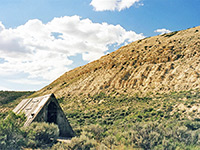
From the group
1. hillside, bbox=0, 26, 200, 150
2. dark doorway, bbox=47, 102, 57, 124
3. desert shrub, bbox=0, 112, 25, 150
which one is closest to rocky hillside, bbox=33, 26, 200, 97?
hillside, bbox=0, 26, 200, 150

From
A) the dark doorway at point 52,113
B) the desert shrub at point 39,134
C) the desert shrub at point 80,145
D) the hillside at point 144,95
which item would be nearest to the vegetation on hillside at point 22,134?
the desert shrub at point 39,134

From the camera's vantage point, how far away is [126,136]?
10.1m

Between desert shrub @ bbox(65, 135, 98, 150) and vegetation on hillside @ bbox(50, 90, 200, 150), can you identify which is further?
vegetation on hillside @ bbox(50, 90, 200, 150)

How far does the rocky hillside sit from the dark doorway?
23.1 meters

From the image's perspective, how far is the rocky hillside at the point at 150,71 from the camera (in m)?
29.3

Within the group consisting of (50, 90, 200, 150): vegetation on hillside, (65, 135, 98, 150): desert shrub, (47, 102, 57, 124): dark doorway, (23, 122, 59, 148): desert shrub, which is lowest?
(50, 90, 200, 150): vegetation on hillside

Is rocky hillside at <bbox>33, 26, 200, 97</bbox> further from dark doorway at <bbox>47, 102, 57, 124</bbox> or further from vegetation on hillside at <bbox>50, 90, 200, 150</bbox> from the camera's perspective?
dark doorway at <bbox>47, 102, 57, 124</bbox>

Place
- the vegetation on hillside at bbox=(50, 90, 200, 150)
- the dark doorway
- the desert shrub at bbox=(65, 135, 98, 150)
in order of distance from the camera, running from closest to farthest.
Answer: the desert shrub at bbox=(65, 135, 98, 150) < the dark doorway < the vegetation on hillside at bbox=(50, 90, 200, 150)

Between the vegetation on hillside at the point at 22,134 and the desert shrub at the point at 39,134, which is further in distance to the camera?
the desert shrub at the point at 39,134

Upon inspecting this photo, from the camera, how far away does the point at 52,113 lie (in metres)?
8.91

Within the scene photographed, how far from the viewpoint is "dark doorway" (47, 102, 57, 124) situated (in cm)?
879

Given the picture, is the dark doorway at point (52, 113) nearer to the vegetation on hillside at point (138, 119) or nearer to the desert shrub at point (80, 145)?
the vegetation on hillside at point (138, 119)

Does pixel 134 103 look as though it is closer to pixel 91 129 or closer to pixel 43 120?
pixel 91 129

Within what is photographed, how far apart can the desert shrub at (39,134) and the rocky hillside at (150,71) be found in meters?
24.0
